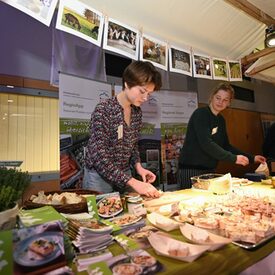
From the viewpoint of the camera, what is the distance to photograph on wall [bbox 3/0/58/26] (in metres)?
1.41

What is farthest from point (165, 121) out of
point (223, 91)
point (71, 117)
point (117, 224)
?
point (117, 224)

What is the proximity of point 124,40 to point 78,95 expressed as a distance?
0.64 metres

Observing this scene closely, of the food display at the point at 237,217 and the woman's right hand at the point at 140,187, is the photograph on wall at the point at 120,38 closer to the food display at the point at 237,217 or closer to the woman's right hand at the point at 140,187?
the woman's right hand at the point at 140,187

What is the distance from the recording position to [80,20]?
170cm

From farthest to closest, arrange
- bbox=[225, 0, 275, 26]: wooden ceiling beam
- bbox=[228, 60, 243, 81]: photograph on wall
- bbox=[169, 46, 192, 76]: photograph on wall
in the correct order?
bbox=[228, 60, 243, 81]: photograph on wall < bbox=[169, 46, 192, 76]: photograph on wall < bbox=[225, 0, 275, 26]: wooden ceiling beam

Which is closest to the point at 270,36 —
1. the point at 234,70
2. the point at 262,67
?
the point at 262,67

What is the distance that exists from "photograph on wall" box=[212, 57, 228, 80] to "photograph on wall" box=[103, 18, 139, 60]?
1.08 meters

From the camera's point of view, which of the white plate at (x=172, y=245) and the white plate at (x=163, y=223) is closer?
the white plate at (x=172, y=245)

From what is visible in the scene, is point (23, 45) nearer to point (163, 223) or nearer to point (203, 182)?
point (203, 182)

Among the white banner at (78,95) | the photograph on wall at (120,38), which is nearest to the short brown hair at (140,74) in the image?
the photograph on wall at (120,38)

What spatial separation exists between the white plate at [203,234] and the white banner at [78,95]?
164cm

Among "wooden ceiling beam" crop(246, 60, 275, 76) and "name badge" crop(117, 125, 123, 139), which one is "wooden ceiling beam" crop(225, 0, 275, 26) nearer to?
"wooden ceiling beam" crop(246, 60, 275, 76)

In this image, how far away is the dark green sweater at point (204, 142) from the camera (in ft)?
6.26

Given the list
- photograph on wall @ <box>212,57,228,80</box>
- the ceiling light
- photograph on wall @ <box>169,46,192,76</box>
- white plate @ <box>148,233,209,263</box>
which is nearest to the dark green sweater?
photograph on wall @ <box>169,46,192,76</box>
